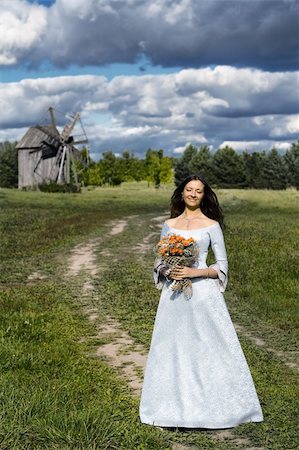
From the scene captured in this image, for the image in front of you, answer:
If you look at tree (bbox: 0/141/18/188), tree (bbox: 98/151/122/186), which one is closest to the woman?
tree (bbox: 98/151/122/186)

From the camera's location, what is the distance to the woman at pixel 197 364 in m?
6.96

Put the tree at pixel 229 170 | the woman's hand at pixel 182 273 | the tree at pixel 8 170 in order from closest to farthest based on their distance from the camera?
the woman's hand at pixel 182 273, the tree at pixel 229 170, the tree at pixel 8 170

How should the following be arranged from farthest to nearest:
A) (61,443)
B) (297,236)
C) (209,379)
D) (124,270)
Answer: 1. (297,236)
2. (124,270)
3. (209,379)
4. (61,443)

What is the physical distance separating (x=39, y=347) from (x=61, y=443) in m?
4.12

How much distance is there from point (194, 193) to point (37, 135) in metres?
71.8

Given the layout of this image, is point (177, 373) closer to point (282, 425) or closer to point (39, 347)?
point (282, 425)

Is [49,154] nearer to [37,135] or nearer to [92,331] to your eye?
[37,135]

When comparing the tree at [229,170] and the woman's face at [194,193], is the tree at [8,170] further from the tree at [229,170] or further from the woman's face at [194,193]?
the woman's face at [194,193]

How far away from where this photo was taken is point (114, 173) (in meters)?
106

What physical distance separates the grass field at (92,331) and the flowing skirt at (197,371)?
182 mm

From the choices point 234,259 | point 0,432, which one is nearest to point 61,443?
point 0,432

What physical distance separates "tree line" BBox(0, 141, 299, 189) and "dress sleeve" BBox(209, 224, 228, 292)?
298ft

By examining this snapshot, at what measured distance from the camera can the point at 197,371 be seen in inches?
276

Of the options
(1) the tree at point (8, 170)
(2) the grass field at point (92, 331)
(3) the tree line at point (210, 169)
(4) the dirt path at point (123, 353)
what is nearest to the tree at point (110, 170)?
(3) the tree line at point (210, 169)
